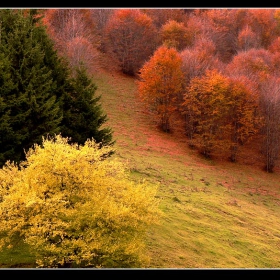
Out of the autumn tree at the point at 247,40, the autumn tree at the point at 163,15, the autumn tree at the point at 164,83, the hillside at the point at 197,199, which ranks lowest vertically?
the hillside at the point at 197,199

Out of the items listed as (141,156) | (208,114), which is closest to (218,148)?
(208,114)

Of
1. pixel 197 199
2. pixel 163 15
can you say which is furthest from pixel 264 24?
pixel 197 199

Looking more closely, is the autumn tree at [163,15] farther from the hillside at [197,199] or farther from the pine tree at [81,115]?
the pine tree at [81,115]

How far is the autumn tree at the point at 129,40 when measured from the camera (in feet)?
302

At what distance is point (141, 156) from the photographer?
55.1 metres

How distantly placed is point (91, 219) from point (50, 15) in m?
79.6

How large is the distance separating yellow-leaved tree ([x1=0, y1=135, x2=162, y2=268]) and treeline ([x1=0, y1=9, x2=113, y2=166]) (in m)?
5.03

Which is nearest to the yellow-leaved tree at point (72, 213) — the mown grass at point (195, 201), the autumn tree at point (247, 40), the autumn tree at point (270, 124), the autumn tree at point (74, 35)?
the mown grass at point (195, 201)

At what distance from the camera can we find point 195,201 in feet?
135

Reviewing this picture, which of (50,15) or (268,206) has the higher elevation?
(50,15)

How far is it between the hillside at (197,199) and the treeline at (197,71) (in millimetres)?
4265

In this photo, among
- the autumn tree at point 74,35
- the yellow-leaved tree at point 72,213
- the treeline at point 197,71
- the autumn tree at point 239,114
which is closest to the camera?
the yellow-leaved tree at point 72,213
